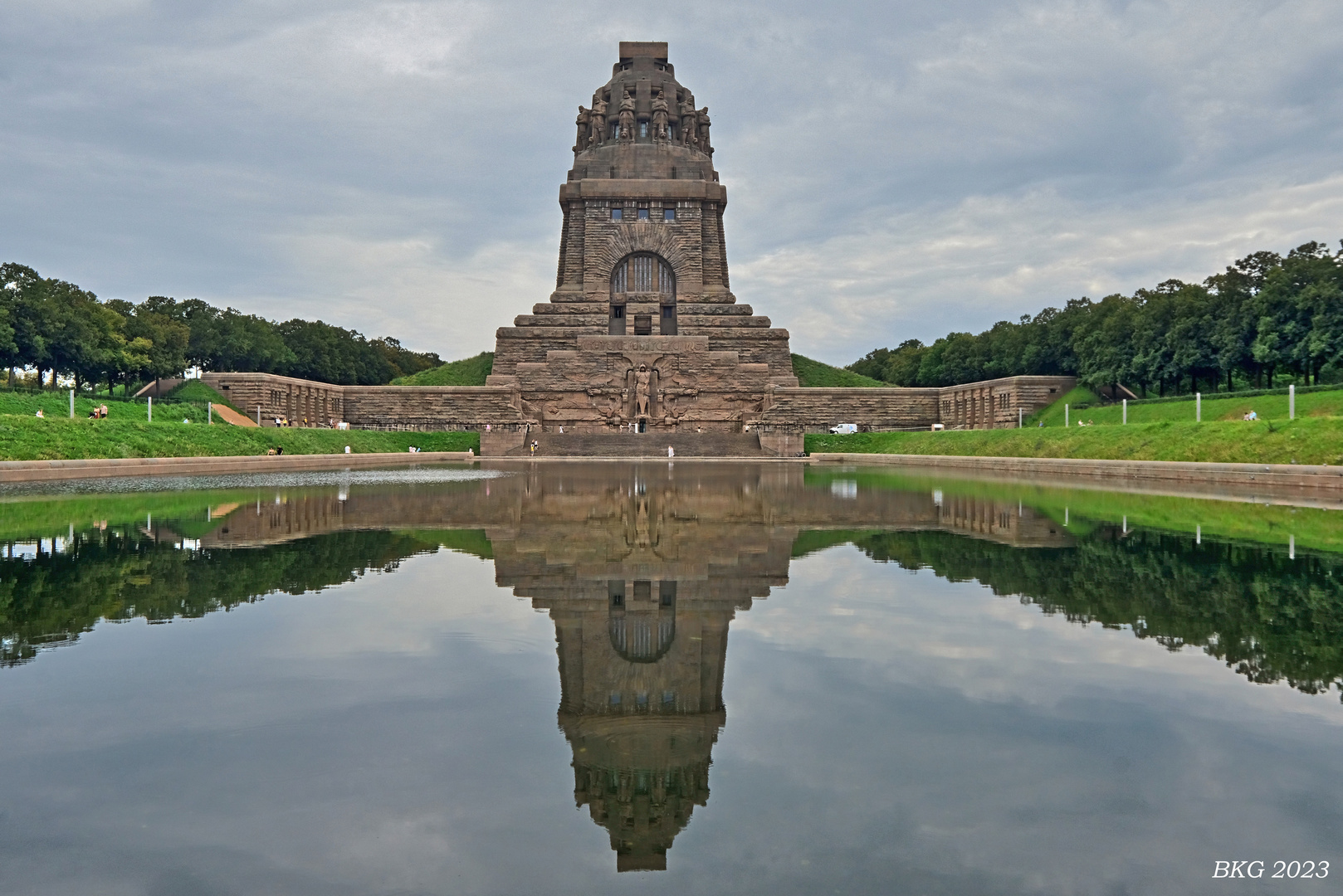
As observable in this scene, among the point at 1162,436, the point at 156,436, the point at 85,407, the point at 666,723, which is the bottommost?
the point at 666,723

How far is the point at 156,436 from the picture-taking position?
28.4m

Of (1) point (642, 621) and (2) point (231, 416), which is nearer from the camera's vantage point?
(1) point (642, 621)

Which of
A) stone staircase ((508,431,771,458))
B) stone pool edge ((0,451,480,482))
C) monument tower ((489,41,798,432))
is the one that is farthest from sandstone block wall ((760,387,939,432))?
stone pool edge ((0,451,480,482))

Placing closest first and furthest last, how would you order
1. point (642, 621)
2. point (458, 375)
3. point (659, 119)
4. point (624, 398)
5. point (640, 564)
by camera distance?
point (642, 621)
point (640, 564)
point (624, 398)
point (458, 375)
point (659, 119)

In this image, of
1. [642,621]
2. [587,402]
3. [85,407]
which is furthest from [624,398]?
[642,621]

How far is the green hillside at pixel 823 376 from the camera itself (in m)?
59.8

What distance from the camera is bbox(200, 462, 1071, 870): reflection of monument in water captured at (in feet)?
10.7

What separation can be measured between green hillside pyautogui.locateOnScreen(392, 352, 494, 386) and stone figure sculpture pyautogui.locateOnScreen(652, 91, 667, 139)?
62.9 ft

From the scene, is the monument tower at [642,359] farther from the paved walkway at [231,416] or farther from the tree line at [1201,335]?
the tree line at [1201,335]

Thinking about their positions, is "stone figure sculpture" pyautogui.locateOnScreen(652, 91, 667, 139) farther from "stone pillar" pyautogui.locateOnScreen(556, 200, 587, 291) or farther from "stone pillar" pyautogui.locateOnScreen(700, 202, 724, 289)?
"stone pillar" pyautogui.locateOnScreen(556, 200, 587, 291)

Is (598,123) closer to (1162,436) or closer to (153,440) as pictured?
(153,440)

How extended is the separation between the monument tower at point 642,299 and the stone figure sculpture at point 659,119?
0.08 meters

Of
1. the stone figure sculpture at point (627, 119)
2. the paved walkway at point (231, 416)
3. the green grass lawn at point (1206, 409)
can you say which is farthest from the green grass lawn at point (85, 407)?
the green grass lawn at point (1206, 409)

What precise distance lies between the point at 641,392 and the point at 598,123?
23708mm
